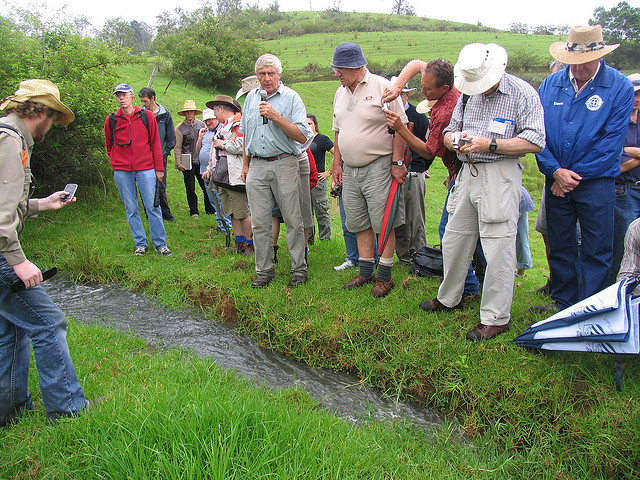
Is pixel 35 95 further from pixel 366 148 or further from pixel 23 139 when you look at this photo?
pixel 366 148

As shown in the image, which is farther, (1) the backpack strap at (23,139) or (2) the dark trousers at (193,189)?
(2) the dark trousers at (193,189)

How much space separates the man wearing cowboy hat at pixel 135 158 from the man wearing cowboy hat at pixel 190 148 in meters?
2.24

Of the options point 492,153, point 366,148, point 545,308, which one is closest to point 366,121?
point 366,148

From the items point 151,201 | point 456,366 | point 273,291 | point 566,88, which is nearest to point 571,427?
point 456,366

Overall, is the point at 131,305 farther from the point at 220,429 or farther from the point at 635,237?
the point at 635,237

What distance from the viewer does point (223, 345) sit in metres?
4.95

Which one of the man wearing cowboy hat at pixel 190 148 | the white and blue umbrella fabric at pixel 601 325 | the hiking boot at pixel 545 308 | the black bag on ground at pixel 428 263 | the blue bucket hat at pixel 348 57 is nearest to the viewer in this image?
the white and blue umbrella fabric at pixel 601 325

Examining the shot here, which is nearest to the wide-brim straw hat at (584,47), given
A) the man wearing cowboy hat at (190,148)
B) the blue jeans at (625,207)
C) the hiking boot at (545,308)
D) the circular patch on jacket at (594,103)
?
the circular patch on jacket at (594,103)

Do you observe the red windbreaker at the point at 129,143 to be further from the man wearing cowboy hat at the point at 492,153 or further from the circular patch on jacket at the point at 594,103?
the circular patch on jacket at the point at 594,103

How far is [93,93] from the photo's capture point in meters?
8.34

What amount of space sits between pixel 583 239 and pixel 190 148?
787 cm

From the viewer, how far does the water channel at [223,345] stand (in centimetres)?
393

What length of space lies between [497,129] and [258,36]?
6219 cm

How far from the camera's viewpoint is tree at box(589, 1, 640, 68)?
37.2m
